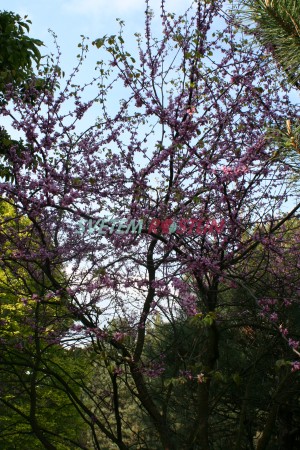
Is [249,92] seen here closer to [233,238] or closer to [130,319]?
[233,238]

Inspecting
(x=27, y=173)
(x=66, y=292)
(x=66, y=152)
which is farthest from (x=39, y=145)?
(x=66, y=292)

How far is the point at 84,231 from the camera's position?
667 centimetres

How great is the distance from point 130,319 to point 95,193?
5.77ft

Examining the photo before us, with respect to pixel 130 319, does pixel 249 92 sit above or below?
above

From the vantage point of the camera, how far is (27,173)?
6047 mm

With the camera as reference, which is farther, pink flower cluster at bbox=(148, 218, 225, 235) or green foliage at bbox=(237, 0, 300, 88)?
pink flower cluster at bbox=(148, 218, 225, 235)

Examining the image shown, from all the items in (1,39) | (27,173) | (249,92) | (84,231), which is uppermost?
(1,39)

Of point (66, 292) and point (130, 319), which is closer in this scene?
point (66, 292)

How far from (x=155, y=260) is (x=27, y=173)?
192 cm

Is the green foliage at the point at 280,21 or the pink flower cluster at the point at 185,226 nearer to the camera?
the green foliage at the point at 280,21

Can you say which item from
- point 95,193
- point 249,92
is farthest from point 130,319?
point 249,92

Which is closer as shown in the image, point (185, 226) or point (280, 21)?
point (280, 21)

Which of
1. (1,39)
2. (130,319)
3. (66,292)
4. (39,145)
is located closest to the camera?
(66,292)

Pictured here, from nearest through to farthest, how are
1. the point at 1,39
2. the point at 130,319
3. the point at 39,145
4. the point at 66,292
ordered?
1. the point at 66,292
2. the point at 39,145
3. the point at 130,319
4. the point at 1,39
